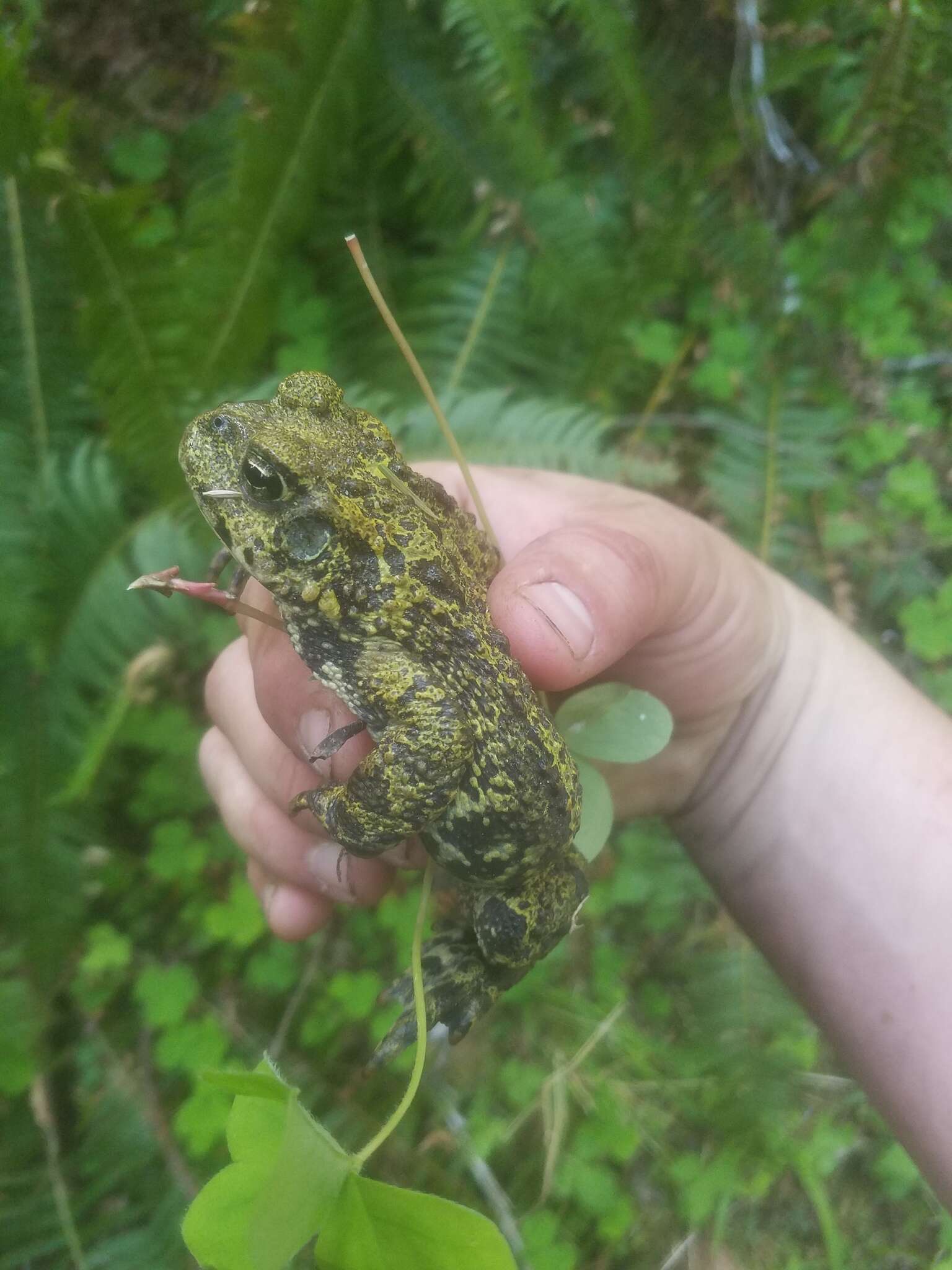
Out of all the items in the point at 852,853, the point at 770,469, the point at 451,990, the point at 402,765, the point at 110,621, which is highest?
the point at 402,765

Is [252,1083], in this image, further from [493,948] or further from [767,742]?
[767,742]

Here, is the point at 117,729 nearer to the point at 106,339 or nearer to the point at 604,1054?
the point at 106,339

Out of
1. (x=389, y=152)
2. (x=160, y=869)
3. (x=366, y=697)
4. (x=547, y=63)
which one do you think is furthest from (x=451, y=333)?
(x=160, y=869)

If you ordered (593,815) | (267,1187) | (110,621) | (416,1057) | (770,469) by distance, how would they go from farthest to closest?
(770,469) < (110,621) < (593,815) < (416,1057) < (267,1187)

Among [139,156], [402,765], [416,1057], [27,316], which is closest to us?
[416,1057]

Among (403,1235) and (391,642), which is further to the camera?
(391,642)

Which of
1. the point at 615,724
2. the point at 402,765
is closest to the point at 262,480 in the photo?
the point at 402,765

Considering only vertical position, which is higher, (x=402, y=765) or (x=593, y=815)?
(x=402, y=765)

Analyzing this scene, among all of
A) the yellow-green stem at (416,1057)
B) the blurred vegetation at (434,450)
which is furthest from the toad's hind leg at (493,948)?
the blurred vegetation at (434,450)
